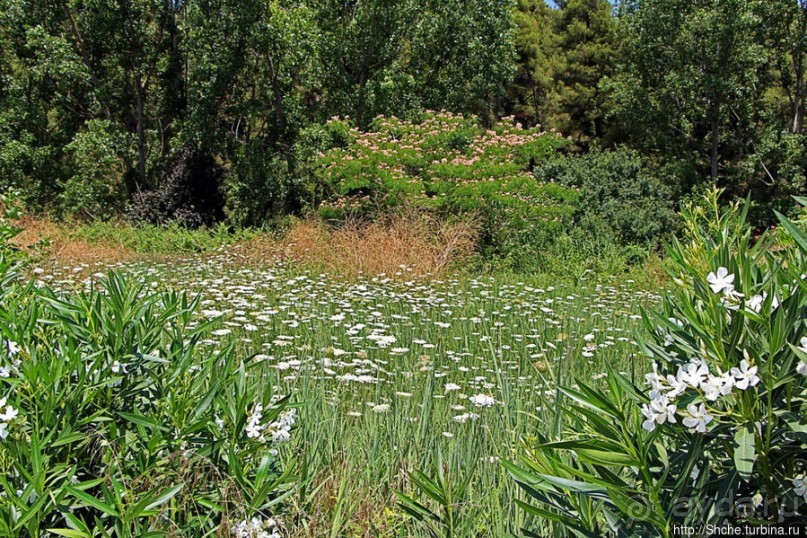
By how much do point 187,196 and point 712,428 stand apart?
14678mm

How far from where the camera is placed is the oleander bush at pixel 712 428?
1.08m

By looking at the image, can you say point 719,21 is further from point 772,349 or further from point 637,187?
point 772,349

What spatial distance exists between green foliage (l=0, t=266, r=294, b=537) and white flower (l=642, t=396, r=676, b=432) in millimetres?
970

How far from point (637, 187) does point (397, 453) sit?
10.4 metres

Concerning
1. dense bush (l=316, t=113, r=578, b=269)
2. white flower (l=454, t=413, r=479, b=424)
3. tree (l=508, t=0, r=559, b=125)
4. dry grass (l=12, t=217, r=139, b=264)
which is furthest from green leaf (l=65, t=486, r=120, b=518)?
tree (l=508, t=0, r=559, b=125)

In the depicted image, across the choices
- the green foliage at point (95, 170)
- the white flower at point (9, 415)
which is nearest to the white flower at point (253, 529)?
the white flower at point (9, 415)

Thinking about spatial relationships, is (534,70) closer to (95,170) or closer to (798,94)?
(798,94)

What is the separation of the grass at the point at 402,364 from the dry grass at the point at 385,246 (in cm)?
31

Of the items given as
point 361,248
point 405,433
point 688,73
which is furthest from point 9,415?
point 688,73

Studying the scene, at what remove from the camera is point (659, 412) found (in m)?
1.10

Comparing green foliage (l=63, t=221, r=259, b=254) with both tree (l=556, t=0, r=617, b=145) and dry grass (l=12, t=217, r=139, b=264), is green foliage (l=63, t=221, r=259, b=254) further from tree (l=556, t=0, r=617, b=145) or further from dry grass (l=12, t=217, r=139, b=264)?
tree (l=556, t=0, r=617, b=145)

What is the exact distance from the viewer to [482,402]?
2.61m

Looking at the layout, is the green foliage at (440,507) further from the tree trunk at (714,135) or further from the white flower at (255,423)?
the tree trunk at (714,135)

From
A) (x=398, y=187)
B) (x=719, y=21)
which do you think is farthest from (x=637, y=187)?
(x=719, y=21)
